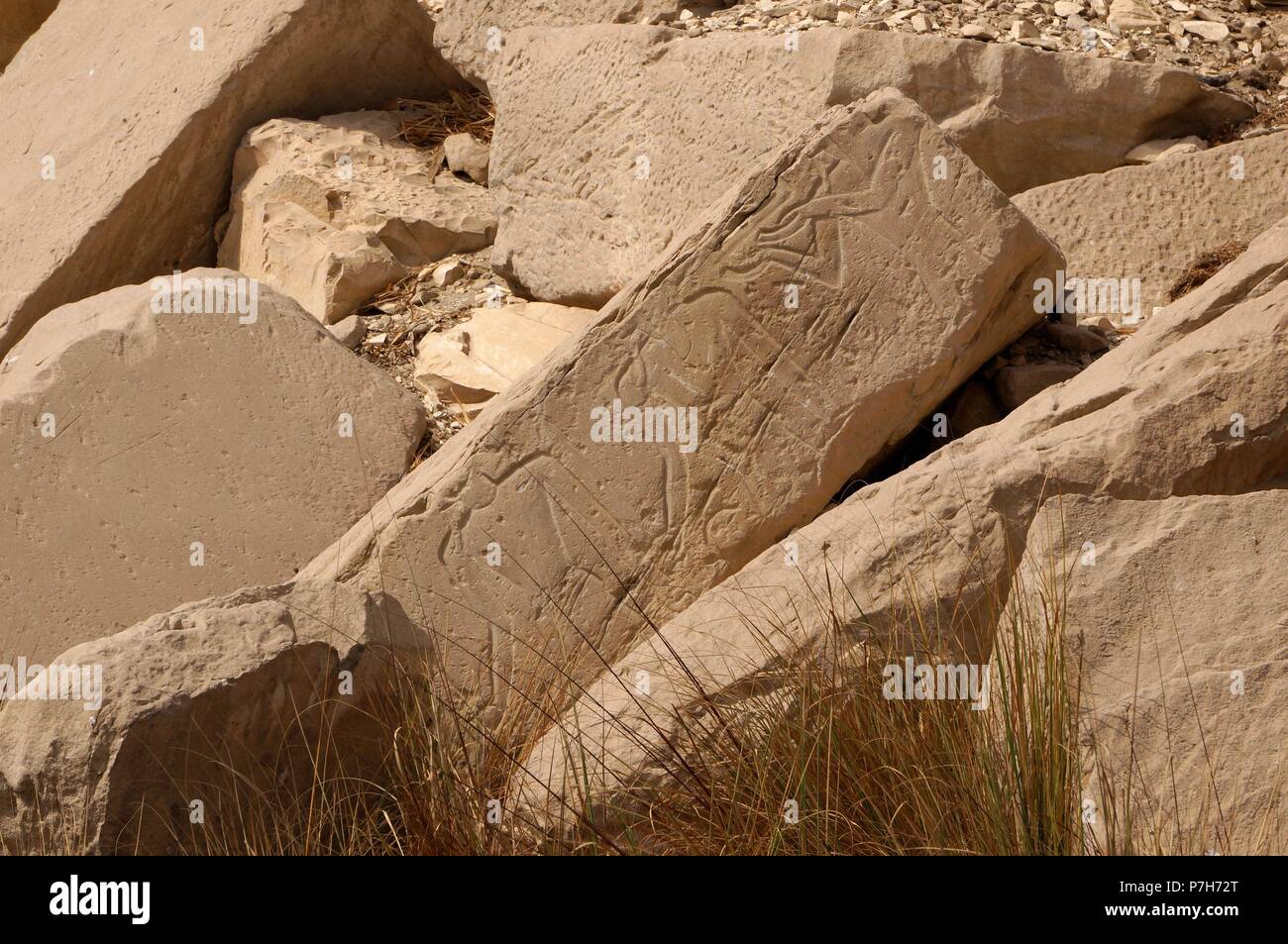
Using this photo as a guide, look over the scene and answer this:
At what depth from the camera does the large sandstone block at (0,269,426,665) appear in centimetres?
390

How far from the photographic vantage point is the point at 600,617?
3.60 metres

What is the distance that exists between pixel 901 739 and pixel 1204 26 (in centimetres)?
375

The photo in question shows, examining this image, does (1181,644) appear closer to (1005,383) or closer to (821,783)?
(821,783)

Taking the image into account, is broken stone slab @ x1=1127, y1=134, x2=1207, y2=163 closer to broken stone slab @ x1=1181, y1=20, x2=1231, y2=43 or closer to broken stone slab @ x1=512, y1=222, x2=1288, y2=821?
broken stone slab @ x1=1181, y1=20, x2=1231, y2=43

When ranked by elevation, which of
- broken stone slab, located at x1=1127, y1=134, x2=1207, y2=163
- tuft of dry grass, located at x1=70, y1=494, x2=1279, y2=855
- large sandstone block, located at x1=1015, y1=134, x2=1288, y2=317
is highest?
broken stone slab, located at x1=1127, y1=134, x2=1207, y2=163

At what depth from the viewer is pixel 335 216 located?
532 centimetres

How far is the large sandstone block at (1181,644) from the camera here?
2.64 metres

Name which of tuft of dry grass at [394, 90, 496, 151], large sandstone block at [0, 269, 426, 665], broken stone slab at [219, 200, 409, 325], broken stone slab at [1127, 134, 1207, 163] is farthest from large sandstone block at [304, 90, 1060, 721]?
tuft of dry grass at [394, 90, 496, 151]

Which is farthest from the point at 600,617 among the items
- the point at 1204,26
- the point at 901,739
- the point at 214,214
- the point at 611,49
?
the point at 1204,26

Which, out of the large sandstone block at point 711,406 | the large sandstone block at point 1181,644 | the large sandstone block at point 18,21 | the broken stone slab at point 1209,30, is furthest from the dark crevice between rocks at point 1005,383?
the large sandstone block at point 18,21

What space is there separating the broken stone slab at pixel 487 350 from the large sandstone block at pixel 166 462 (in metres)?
0.46

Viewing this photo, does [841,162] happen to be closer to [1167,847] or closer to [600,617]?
[600,617]

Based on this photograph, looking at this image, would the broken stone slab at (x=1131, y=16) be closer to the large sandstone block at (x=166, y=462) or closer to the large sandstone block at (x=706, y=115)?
the large sandstone block at (x=706, y=115)

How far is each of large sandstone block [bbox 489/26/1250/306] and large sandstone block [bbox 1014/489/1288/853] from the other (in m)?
1.95
